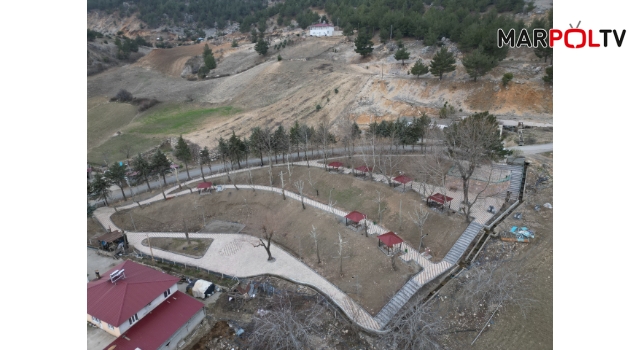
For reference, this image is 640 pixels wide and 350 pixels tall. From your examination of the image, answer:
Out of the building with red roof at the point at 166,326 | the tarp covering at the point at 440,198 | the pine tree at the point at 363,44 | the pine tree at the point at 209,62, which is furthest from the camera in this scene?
the pine tree at the point at 209,62

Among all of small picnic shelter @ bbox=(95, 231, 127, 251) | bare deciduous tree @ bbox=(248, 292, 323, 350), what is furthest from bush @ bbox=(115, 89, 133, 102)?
bare deciduous tree @ bbox=(248, 292, 323, 350)

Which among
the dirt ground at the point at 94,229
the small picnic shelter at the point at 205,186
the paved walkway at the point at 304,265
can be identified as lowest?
the paved walkway at the point at 304,265

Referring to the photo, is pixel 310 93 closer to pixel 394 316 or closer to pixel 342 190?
pixel 342 190

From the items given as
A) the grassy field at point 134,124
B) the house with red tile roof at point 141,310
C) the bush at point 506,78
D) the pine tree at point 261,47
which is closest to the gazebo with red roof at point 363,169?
the house with red tile roof at point 141,310

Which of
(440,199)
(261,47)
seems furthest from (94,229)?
(261,47)

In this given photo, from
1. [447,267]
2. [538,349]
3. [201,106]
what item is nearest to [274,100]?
[201,106]

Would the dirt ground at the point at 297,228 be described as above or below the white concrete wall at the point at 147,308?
below
